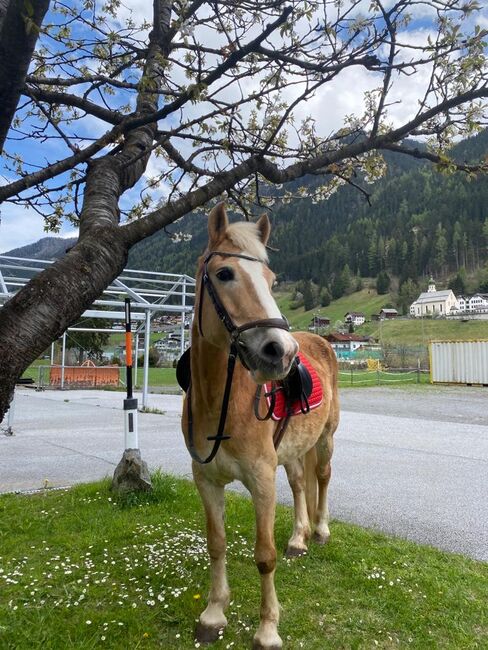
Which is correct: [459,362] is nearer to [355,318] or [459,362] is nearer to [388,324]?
[388,324]

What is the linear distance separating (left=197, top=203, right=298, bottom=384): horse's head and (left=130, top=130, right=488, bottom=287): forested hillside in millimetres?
110110

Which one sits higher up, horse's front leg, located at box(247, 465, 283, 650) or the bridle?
the bridle

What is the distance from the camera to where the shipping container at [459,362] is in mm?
23828

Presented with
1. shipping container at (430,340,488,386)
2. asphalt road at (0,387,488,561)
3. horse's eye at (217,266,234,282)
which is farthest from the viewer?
shipping container at (430,340,488,386)

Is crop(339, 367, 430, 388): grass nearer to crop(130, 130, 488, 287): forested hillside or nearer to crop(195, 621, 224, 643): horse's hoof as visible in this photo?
crop(195, 621, 224, 643): horse's hoof

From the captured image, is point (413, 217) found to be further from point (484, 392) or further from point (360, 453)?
point (360, 453)

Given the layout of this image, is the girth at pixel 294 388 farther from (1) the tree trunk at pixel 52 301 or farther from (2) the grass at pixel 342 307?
(2) the grass at pixel 342 307

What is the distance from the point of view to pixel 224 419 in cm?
262

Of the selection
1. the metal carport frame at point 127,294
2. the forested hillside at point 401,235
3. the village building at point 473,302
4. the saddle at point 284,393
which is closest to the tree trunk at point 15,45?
the saddle at point 284,393

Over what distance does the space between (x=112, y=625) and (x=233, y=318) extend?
83.6 inches

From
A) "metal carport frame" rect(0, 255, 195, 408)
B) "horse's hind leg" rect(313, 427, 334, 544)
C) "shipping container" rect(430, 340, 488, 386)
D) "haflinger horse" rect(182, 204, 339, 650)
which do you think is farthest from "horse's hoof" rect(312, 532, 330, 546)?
"shipping container" rect(430, 340, 488, 386)

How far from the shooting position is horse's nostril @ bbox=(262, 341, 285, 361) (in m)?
1.93

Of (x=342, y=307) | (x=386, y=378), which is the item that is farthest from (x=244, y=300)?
(x=342, y=307)

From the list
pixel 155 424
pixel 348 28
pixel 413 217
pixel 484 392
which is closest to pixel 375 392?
pixel 484 392
